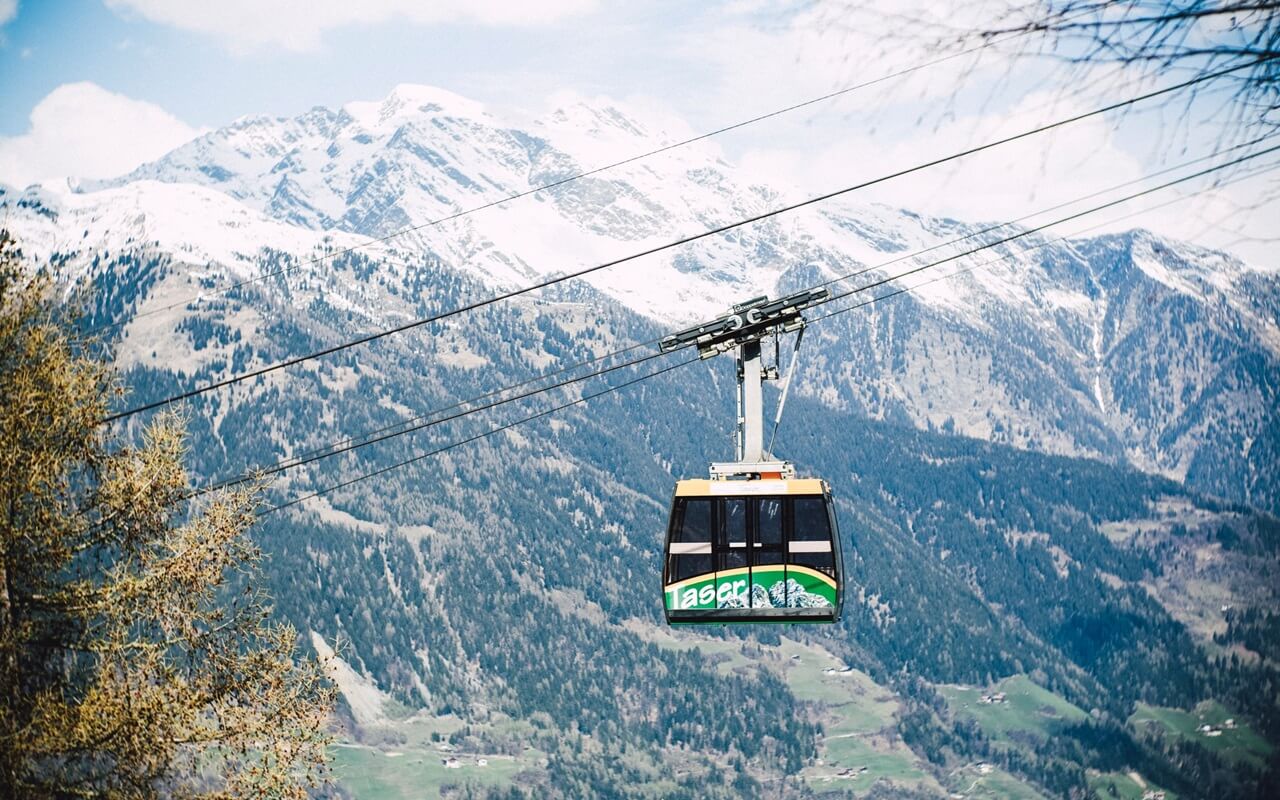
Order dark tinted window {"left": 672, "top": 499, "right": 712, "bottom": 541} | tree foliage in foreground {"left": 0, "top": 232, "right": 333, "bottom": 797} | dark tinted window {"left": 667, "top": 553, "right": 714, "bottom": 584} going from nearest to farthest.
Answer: tree foliage in foreground {"left": 0, "top": 232, "right": 333, "bottom": 797} < dark tinted window {"left": 672, "top": 499, "right": 712, "bottom": 541} < dark tinted window {"left": 667, "top": 553, "right": 714, "bottom": 584}

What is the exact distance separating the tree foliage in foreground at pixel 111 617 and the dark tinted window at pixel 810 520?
30.3 feet

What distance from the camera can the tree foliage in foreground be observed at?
20531 mm

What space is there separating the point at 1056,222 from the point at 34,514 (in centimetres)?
1488

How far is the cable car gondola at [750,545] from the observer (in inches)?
1067

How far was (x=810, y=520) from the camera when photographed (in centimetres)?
2728

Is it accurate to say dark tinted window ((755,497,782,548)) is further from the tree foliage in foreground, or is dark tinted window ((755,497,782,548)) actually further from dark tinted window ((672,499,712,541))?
the tree foliage in foreground

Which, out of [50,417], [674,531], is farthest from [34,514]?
[674,531]

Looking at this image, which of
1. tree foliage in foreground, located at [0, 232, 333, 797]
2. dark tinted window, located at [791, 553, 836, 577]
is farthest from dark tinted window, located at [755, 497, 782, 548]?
tree foliage in foreground, located at [0, 232, 333, 797]

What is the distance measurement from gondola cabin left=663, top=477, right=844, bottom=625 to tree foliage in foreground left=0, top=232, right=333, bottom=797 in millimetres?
7312

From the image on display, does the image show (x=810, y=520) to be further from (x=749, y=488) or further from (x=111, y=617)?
(x=111, y=617)

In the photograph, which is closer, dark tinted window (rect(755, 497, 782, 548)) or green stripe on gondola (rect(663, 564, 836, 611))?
green stripe on gondola (rect(663, 564, 836, 611))

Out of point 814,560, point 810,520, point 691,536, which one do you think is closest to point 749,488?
point 810,520

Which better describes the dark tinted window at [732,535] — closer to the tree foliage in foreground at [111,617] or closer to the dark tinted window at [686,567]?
the dark tinted window at [686,567]

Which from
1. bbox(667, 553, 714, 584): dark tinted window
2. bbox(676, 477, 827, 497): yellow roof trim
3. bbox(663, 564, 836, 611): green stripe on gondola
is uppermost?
bbox(676, 477, 827, 497): yellow roof trim
